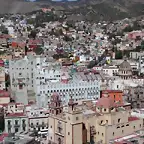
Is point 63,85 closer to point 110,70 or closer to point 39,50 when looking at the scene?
point 110,70

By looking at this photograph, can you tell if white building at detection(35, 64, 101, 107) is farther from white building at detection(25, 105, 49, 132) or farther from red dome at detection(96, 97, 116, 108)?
red dome at detection(96, 97, 116, 108)

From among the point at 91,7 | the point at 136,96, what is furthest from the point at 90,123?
the point at 91,7

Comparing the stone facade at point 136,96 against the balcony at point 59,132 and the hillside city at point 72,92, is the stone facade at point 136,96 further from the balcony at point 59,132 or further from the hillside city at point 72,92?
the balcony at point 59,132

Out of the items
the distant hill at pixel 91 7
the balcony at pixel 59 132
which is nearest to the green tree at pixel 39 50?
the balcony at pixel 59 132

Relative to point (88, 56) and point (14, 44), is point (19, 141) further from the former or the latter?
point (14, 44)

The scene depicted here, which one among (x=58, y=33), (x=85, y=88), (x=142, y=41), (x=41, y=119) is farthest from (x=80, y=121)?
(x=58, y=33)

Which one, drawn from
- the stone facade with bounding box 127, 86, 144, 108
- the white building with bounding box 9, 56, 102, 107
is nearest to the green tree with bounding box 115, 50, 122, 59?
the white building with bounding box 9, 56, 102, 107
